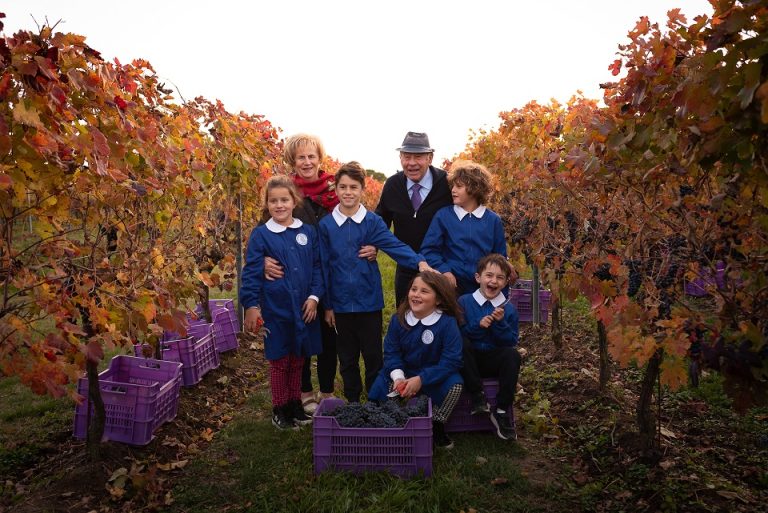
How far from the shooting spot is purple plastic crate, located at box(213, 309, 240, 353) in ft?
20.5

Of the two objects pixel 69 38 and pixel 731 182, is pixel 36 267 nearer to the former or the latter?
pixel 69 38

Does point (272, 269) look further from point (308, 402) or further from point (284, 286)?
point (308, 402)

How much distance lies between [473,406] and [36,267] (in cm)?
269

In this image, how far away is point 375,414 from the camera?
3621 millimetres

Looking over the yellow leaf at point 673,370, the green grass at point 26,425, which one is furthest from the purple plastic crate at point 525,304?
the green grass at point 26,425

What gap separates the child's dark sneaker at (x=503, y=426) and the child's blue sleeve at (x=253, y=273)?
179 centimetres

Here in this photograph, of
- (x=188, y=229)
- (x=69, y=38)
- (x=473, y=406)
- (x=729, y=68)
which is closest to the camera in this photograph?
(x=729, y=68)

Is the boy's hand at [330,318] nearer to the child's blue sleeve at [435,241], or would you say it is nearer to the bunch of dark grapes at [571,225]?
the child's blue sleeve at [435,241]

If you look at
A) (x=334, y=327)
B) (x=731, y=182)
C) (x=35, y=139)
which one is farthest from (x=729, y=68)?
(x=334, y=327)

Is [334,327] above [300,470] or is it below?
above

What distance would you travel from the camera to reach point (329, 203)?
15.7ft

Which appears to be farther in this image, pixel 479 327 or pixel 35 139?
pixel 479 327

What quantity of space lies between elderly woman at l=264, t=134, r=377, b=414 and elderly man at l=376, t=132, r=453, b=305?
0.45 metres

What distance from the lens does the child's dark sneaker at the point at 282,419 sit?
4422 mm
